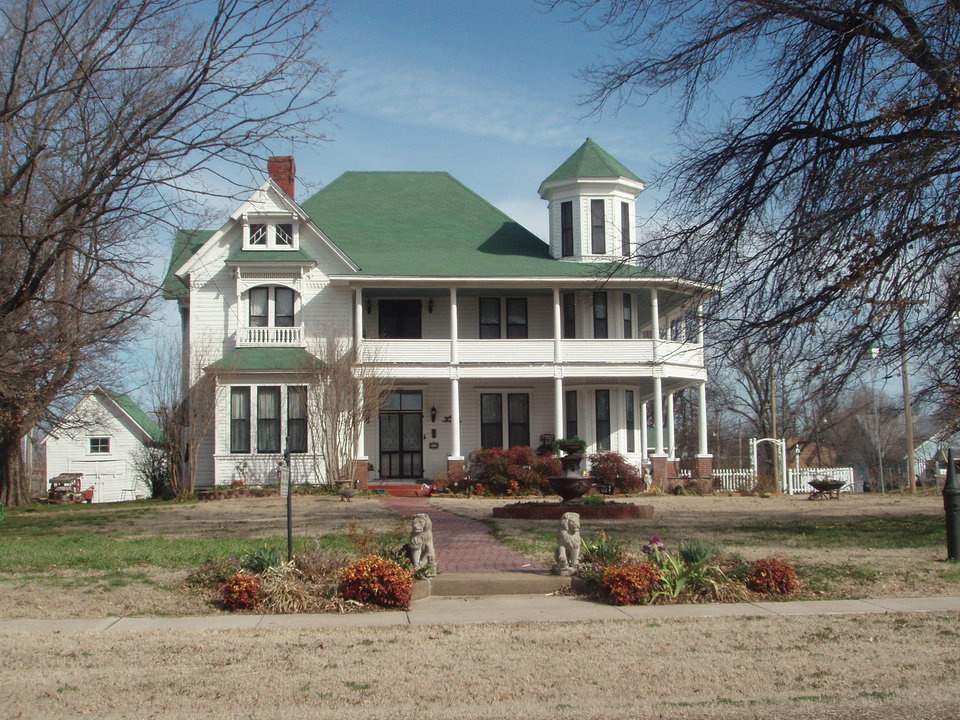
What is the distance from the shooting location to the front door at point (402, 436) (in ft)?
107

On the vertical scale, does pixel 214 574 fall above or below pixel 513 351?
below

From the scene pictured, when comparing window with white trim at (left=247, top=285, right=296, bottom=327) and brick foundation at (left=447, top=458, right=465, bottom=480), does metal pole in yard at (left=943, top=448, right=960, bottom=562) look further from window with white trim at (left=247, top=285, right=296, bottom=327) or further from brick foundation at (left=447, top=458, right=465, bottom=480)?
window with white trim at (left=247, top=285, right=296, bottom=327)

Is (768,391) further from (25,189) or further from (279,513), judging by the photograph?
(25,189)

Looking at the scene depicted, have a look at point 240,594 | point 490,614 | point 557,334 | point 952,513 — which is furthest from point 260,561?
point 557,334

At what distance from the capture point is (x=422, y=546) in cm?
1204

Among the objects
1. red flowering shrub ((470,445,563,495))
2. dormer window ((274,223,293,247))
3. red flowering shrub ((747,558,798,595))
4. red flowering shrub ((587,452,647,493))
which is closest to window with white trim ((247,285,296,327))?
dormer window ((274,223,293,247))

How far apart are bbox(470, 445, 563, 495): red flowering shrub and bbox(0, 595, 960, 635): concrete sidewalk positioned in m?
17.6

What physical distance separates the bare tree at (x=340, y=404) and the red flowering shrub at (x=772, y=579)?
18.3 metres

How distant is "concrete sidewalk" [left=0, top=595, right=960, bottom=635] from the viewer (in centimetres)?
1005

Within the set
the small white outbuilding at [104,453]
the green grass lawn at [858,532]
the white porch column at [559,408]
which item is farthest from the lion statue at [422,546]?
the small white outbuilding at [104,453]

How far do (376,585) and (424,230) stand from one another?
24910 millimetres

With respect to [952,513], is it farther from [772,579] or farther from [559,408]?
[559,408]

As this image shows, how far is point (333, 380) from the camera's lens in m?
28.8

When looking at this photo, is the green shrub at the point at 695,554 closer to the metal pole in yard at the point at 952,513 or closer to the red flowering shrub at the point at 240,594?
the metal pole in yard at the point at 952,513
